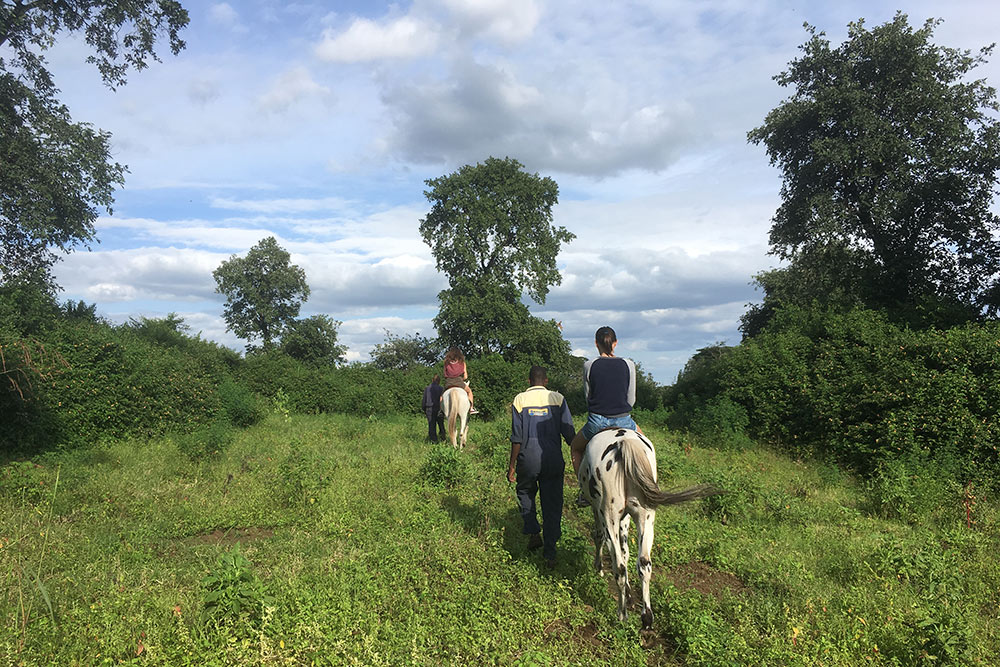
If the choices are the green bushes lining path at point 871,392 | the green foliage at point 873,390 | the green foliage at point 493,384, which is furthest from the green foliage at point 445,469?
the green foliage at point 493,384

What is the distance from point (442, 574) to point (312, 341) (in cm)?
3367

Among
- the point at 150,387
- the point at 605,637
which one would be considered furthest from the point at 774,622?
the point at 150,387

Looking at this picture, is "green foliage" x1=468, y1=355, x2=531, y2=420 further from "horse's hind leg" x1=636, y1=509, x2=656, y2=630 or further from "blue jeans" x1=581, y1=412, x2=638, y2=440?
"horse's hind leg" x1=636, y1=509, x2=656, y2=630

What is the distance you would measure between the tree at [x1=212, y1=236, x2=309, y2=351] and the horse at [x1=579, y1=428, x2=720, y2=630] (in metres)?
35.6

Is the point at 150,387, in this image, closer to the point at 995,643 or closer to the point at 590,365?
the point at 590,365

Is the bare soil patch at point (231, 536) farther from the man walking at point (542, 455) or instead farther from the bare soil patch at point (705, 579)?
the bare soil patch at point (705, 579)

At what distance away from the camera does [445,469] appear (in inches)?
362

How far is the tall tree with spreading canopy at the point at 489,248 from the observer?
95.6 ft

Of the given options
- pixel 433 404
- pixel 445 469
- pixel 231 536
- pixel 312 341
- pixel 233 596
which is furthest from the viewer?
→ pixel 312 341

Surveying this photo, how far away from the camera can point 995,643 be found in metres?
4.54

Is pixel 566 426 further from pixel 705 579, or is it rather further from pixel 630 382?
pixel 705 579

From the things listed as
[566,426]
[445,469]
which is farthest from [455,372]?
[566,426]

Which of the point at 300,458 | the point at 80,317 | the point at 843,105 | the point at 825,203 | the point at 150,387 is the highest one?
the point at 843,105

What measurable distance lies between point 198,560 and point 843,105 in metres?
22.2
